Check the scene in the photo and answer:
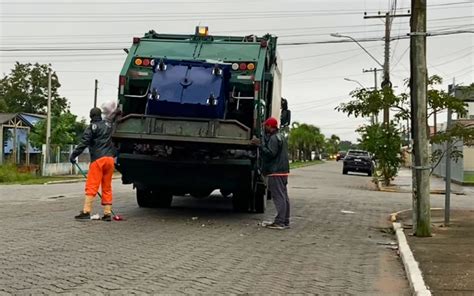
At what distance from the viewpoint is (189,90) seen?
10703mm

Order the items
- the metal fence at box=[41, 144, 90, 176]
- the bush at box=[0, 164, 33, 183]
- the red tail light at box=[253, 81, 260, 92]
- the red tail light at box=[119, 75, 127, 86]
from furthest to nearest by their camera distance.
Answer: the metal fence at box=[41, 144, 90, 176] → the bush at box=[0, 164, 33, 183] → the red tail light at box=[119, 75, 127, 86] → the red tail light at box=[253, 81, 260, 92]

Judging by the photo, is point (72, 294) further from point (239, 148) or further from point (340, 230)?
point (340, 230)

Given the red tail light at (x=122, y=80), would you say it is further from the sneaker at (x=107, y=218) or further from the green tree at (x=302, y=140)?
the green tree at (x=302, y=140)

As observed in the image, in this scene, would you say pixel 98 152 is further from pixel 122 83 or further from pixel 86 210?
pixel 122 83

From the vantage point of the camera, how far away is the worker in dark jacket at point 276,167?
10898 mm

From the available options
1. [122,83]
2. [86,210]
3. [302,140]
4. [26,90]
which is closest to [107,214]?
[86,210]

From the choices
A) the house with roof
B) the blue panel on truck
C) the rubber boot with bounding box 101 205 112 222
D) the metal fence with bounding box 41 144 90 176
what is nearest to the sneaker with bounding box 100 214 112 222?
the rubber boot with bounding box 101 205 112 222

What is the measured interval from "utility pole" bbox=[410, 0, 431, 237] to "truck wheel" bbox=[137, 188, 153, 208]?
548 centimetres

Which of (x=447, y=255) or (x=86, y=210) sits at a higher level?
(x=86, y=210)

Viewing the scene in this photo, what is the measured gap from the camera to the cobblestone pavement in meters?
6.46

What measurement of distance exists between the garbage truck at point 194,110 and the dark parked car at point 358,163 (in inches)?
1183

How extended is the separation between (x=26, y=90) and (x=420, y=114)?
72.3 m

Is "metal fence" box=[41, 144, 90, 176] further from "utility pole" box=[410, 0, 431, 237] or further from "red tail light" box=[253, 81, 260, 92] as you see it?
"utility pole" box=[410, 0, 431, 237]

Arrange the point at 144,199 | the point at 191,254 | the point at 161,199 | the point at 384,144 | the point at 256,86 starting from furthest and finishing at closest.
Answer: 1. the point at 384,144
2. the point at 161,199
3. the point at 144,199
4. the point at 256,86
5. the point at 191,254
